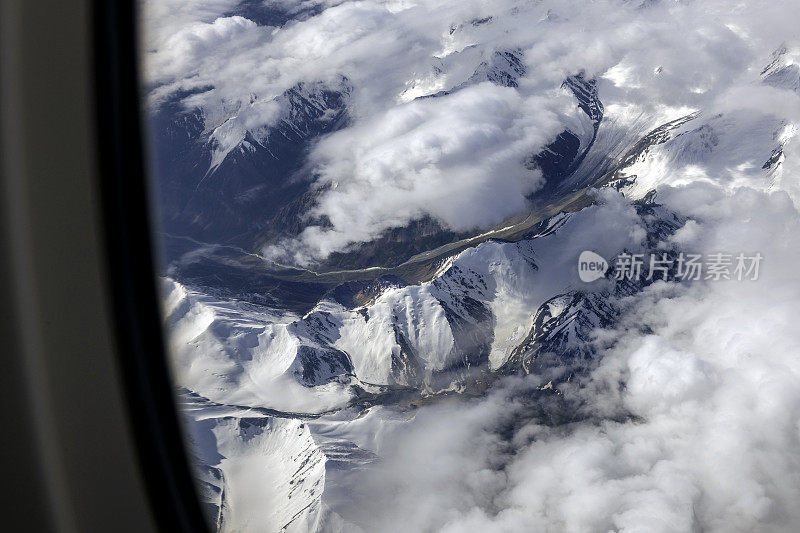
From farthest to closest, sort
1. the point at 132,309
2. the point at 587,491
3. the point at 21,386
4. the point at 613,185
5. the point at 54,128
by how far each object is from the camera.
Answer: the point at 613,185
the point at 587,491
the point at 132,309
the point at 54,128
the point at 21,386

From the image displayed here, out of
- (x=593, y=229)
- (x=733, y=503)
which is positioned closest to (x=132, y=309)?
(x=733, y=503)

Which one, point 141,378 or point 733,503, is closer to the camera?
point 141,378

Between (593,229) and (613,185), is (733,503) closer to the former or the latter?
(593,229)

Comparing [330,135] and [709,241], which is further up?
[330,135]
